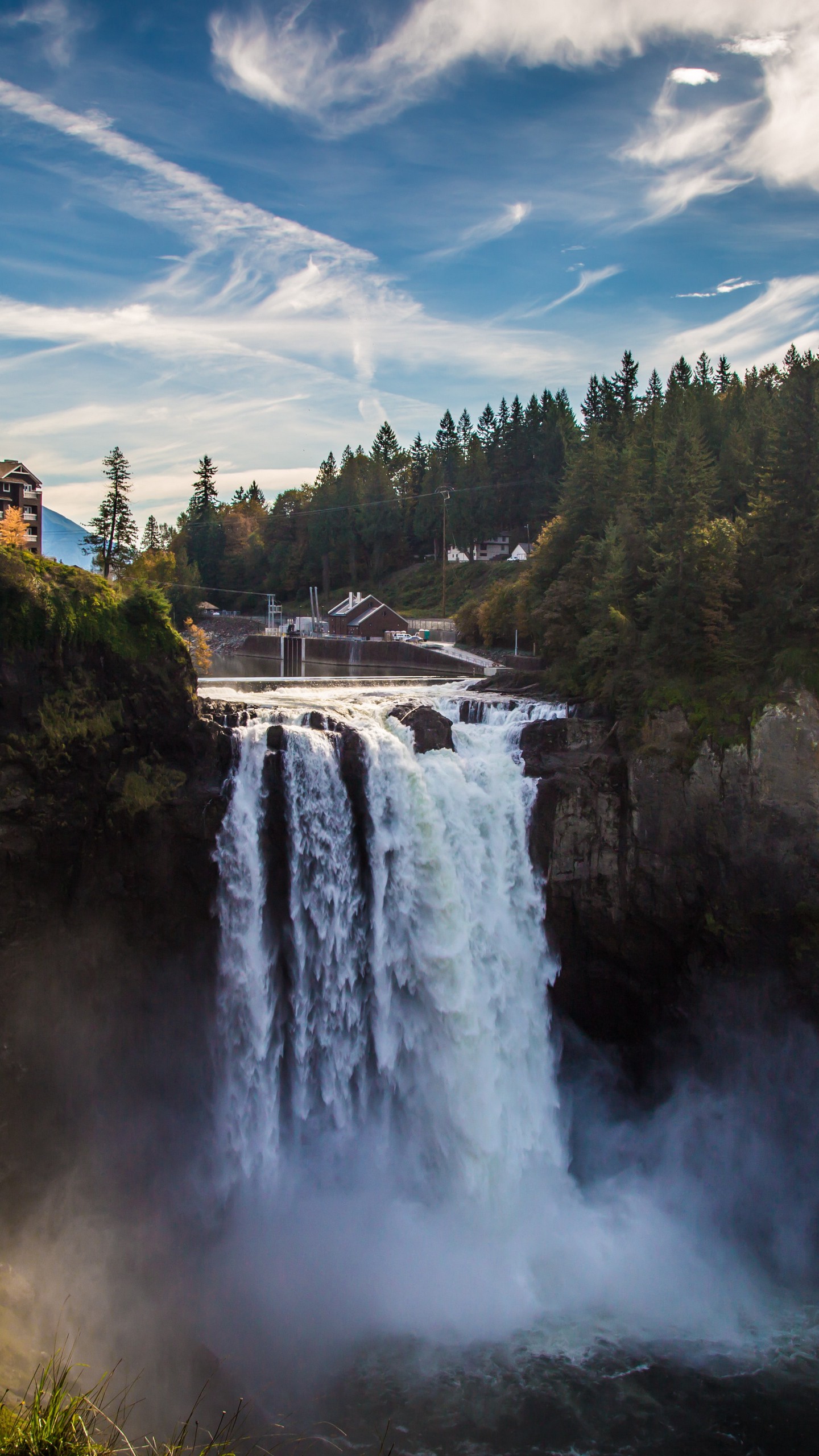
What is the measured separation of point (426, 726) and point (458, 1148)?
472 inches

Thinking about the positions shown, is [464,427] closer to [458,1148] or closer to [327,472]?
[327,472]

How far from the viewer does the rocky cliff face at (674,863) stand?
24.6m

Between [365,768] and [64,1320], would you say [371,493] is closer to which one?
[365,768]

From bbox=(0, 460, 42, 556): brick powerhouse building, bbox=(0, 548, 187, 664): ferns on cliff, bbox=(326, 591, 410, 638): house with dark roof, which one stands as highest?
bbox=(0, 460, 42, 556): brick powerhouse building

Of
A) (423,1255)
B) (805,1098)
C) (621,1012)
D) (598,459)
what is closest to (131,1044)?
(423,1255)

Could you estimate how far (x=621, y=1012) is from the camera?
87.7 ft

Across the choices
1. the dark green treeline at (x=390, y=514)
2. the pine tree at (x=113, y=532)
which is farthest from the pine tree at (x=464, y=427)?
the pine tree at (x=113, y=532)

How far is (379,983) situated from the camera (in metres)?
24.0

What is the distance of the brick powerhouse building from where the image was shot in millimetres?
55219

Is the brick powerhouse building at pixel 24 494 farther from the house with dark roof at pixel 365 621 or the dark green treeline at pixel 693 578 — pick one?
the dark green treeline at pixel 693 578

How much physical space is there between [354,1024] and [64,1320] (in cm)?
915

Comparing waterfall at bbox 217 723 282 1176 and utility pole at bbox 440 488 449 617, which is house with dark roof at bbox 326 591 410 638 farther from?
waterfall at bbox 217 723 282 1176

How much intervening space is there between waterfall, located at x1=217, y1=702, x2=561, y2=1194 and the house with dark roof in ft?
119

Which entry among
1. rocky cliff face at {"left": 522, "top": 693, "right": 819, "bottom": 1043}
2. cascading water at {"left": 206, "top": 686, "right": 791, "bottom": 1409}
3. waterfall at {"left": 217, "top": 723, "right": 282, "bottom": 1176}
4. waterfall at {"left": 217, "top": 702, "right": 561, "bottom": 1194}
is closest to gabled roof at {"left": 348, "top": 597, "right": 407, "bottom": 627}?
rocky cliff face at {"left": 522, "top": 693, "right": 819, "bottom": 1043}
